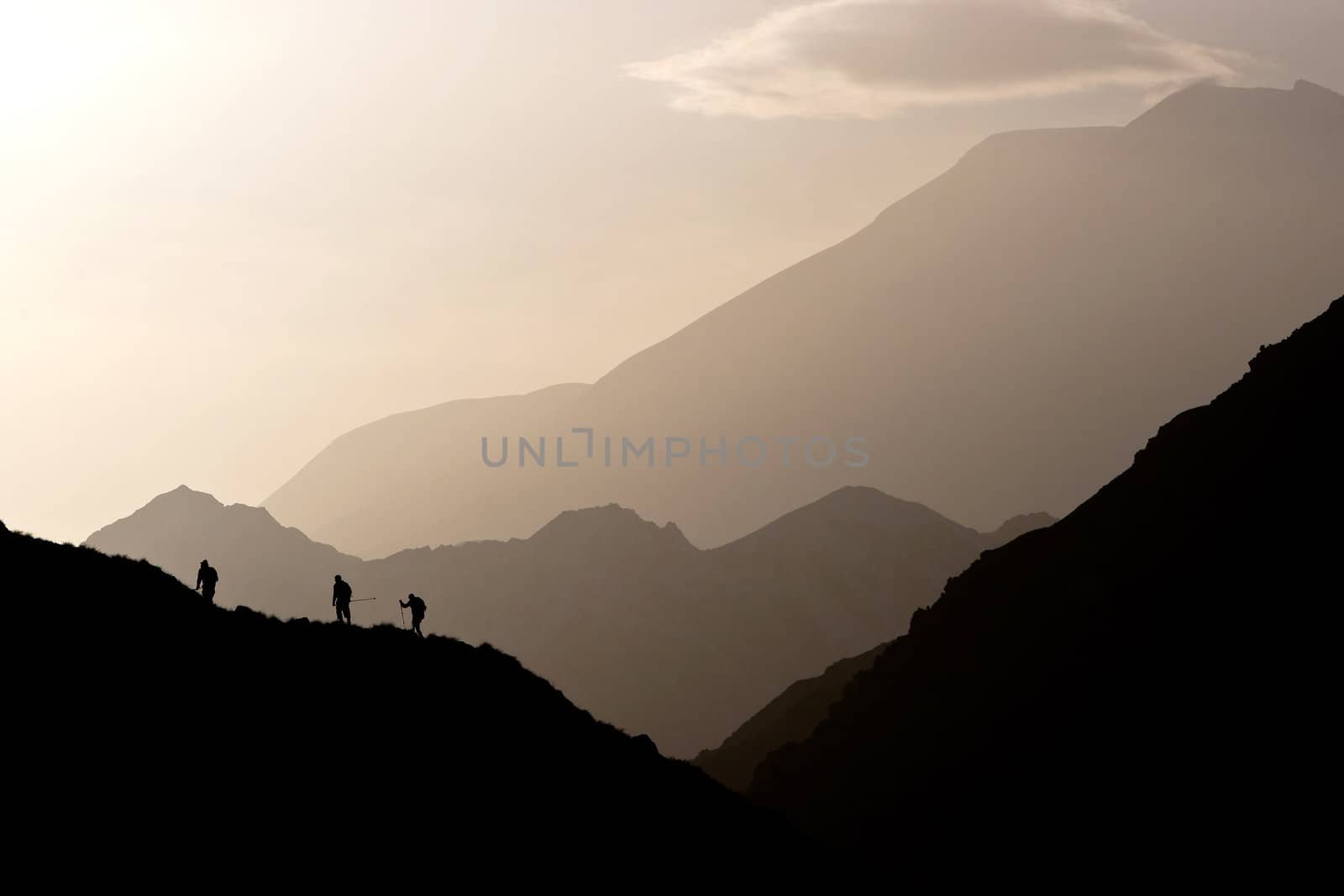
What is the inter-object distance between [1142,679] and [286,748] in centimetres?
7982

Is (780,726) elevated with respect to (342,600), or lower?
elevated

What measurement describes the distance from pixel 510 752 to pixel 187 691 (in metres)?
11.4

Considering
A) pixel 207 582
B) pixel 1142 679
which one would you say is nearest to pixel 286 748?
pixel 207 582

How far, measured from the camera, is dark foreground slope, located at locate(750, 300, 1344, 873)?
8888 centimetres

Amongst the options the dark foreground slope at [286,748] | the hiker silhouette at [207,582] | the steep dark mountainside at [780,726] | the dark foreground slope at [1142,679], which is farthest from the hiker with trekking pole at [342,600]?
the steep dark mountainside at [780,726]

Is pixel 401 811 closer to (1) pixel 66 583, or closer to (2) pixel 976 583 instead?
(1) pixel 66 583

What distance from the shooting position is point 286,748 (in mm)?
34812

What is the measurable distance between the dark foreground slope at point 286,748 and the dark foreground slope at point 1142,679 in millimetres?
51720

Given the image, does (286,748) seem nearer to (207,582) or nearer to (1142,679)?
(207,582)

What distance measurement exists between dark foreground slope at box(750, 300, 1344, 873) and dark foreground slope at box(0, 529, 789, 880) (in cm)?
5172

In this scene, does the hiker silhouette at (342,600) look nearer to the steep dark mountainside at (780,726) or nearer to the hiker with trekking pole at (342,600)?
the hiker with trekking pole at (342,600)

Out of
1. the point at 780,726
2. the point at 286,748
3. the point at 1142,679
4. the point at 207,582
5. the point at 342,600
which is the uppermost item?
the point at 780,726

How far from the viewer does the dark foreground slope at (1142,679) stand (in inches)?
3499

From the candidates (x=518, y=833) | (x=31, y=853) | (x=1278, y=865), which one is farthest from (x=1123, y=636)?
(x=31, y=853)
